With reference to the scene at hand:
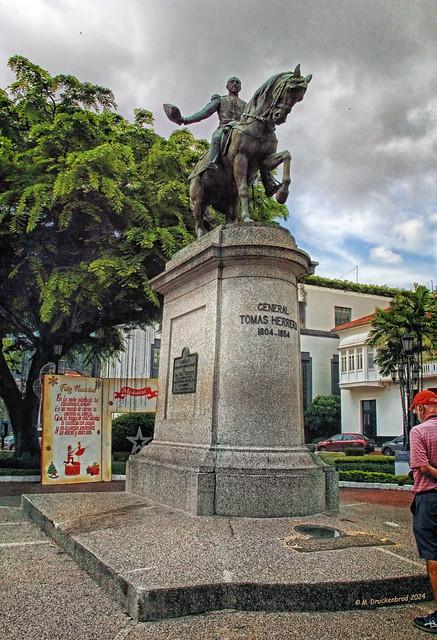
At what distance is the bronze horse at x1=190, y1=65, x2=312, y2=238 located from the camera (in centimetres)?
804

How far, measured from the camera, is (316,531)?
6.07 m

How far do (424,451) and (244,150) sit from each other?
5548 mm

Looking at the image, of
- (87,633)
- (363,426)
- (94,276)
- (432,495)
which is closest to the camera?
(87,633)

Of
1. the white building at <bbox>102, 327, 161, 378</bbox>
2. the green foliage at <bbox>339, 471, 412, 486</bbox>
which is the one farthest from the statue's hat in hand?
the white building at <bbox>102, 327, 161, 378</bbox>

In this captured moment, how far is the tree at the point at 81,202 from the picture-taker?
1445 cm

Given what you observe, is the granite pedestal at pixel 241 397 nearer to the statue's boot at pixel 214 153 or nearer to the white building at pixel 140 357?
the statue's boot at pixel 214 153

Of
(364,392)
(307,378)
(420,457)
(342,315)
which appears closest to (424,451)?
(420,457)

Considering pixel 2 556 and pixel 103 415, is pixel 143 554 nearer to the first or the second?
pixel 2 556

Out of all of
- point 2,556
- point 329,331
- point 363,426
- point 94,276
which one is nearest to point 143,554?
point 2,556

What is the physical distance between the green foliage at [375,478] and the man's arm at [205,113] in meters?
12.0

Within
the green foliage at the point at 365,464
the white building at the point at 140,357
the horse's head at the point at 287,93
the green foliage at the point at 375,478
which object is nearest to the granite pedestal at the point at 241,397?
the horse's head at the point at 287,93

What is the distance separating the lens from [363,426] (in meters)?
45.4

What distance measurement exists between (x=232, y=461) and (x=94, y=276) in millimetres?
8936

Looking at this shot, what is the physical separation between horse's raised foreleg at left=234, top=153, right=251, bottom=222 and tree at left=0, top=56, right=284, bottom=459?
19.5 feet
